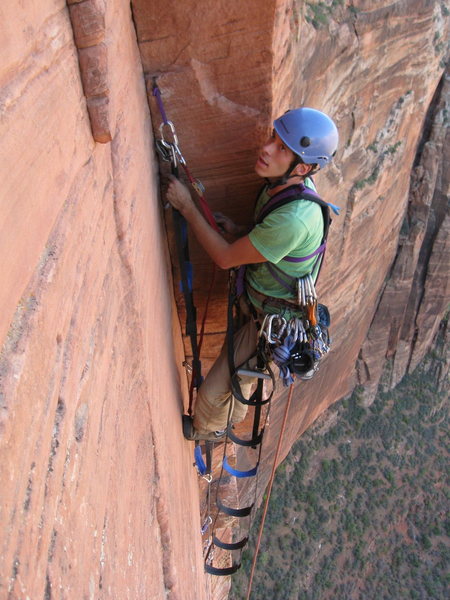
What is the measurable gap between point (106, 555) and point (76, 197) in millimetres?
1267

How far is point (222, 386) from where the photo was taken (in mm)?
3820

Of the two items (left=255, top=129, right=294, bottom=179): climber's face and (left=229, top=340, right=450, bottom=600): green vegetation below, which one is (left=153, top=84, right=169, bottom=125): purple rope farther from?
(left=229, top=340, right=450, bottom=600): green vegetation below

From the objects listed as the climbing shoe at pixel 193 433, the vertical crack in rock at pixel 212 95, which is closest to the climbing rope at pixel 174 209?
the vertical crack in rock at pixel 212 95

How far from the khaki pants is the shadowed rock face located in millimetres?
225

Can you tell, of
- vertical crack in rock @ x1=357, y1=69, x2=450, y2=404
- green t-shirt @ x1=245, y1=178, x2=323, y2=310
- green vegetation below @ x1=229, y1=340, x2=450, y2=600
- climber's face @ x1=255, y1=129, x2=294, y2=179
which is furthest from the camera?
green vegetation below @ x1=229, y1=340, x2=450, y2=600

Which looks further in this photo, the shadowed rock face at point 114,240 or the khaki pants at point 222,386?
the khaki pants at point 222,386

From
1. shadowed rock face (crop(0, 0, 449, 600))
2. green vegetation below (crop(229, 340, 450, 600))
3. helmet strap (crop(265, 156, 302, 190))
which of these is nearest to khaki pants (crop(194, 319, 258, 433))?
shadowed rock face (crop(0, 0, 449, 600))

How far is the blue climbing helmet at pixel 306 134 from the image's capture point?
8.96ft

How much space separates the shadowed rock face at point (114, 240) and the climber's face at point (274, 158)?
0.27m

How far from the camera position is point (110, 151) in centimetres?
209

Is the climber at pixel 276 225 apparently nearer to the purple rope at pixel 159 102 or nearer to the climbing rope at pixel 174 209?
the climbing rope at pixel 174 209

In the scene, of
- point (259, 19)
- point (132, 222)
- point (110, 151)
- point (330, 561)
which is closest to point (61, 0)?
point (110, 151)

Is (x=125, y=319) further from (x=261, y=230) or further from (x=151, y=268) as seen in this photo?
(x=261, y=230)

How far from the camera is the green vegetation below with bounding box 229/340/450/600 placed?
15.0 m
